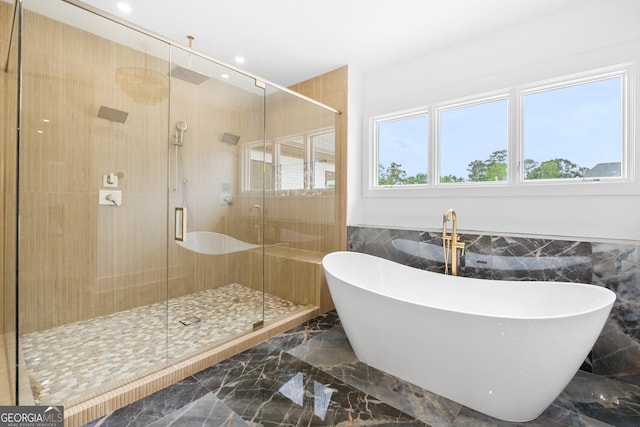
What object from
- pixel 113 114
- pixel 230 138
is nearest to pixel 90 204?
pixel 113 114

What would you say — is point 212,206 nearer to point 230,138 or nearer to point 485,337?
point 230,138

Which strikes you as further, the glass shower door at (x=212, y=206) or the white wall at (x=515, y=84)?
the glass shower door at (x=212, y=206)

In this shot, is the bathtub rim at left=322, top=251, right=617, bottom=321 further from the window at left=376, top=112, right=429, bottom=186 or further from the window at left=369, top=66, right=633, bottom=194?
the window at left=376, top=112, right=429, bottom=186

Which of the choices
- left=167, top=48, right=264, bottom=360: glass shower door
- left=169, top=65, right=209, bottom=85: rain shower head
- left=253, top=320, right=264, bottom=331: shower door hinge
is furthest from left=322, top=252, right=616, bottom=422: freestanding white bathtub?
left=169, top=65, right=209, bottom=85: rain shower head

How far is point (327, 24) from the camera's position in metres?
2.35

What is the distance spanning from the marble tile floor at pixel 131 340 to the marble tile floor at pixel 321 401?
0.24m

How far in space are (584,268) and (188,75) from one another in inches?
121

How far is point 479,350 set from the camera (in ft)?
4.45

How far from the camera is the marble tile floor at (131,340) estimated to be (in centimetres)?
158

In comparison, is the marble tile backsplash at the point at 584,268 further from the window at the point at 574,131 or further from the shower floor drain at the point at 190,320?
the shower floor drain at the point at 190,320

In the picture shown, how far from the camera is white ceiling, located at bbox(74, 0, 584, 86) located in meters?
2.10
